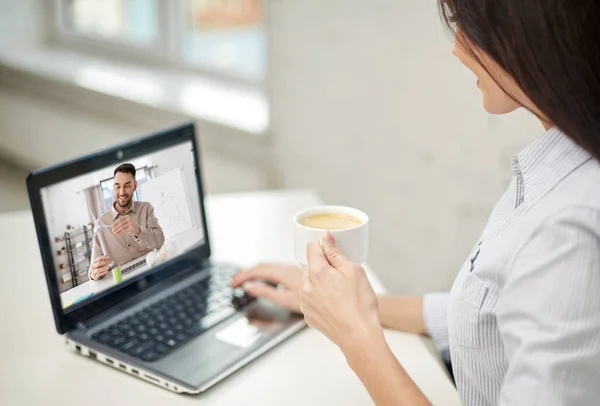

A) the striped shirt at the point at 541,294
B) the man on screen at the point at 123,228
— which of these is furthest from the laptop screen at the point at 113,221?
the striped shirt at the point at 541,294

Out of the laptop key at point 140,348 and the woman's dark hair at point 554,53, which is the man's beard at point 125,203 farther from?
the woman's dark hair at point 554,53

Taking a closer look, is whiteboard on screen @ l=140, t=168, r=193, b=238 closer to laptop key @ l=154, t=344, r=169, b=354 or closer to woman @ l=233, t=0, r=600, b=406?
laptop key @ l=154, t=344, r=169, b=354

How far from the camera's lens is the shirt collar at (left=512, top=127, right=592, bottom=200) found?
2.41 ft

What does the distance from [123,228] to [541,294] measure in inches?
21.2

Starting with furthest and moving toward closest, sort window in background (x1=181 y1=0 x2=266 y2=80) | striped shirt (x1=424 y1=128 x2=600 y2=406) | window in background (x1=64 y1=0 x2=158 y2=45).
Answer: window in background (x1=64 y1=0 x2=158 y2=45) → window in background (x1=181 y1=0 x2=266 y2=80) → striped shirt (x1=424 y1=128 x2=600 y2=406)

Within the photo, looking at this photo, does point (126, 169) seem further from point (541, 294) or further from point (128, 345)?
point (541, 294)

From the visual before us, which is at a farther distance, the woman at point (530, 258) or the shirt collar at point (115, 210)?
the shirt collar at point (115, 210)

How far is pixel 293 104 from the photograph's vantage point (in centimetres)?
214

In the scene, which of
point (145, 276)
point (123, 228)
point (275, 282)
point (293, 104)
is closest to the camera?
point (123, 228)

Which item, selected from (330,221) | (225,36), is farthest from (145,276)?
(225,36)

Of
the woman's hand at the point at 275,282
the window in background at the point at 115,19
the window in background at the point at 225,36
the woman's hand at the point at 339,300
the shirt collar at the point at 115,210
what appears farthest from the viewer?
the window in background at the point at 115,19

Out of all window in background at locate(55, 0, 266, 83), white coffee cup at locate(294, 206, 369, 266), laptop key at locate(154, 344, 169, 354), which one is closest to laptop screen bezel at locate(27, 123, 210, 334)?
laptop key at locate(154, 344, 169, 354)

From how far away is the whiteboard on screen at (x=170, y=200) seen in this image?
3.26 ft

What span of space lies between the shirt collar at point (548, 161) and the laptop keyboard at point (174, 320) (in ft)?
1.64
